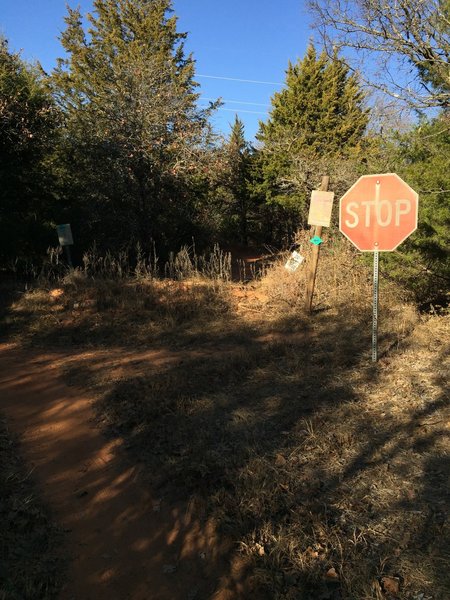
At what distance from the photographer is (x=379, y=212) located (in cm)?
575

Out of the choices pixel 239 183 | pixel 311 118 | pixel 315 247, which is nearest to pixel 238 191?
pixel 239 183

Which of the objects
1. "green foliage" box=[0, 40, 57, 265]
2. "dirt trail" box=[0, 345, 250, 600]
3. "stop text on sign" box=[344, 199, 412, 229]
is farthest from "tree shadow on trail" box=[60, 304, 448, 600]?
"green foliage" box=[0, 40, 57, 265]

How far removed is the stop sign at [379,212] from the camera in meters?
5.56

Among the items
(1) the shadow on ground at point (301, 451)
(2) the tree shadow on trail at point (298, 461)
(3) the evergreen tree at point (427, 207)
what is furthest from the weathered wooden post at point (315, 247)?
(2) the tree shadow on trail at point (298, 461)

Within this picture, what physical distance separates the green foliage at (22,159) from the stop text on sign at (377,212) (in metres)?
8.69

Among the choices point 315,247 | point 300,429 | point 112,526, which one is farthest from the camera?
point 315,247

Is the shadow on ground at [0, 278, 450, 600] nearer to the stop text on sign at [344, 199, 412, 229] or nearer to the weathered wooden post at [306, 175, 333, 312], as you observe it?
the stop text on sign at [344, 199, 412, 229]

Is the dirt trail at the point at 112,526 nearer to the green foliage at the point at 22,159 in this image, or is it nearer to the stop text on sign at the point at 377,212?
the stop text on sign at the point at 377,212

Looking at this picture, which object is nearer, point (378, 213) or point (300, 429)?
point (300, 429)

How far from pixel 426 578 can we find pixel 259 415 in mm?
2222

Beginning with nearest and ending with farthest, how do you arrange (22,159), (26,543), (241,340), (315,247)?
(26,543)
(241,340)
(315,247)
(22,159)

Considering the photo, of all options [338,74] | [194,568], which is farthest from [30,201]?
[338,74]

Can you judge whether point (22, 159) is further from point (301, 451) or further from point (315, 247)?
point (301, 451)

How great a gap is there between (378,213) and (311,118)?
64.4 ft
